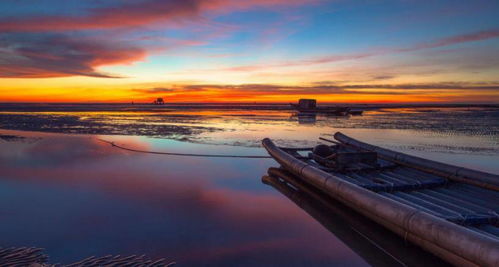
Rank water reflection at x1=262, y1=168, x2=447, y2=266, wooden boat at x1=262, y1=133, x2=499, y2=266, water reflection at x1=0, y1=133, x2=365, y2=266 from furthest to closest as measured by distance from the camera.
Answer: water reflection at x1=0, y1=133, x2=365, y2=266 → water reflection at x1=262, y1=168, x2=447, y2=266 → wooden boat at x1=262, y1=133, x2=499, y2=266

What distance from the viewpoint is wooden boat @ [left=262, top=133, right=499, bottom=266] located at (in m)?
4.04

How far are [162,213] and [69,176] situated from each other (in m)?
5.09

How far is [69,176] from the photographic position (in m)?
10.7

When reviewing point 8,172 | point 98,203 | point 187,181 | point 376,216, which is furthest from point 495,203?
point 8,172

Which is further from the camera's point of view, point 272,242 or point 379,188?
point 379,188

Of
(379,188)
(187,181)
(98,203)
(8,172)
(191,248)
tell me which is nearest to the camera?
(191,248)

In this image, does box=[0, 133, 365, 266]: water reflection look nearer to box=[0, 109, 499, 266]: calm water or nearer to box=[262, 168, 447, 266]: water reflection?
box=[0, 109, 499, 266]: calm water

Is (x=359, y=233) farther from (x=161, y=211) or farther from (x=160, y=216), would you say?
(x=161, y=211)

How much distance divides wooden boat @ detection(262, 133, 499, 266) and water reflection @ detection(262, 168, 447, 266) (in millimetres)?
511

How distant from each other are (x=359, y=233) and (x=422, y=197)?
1.64 metres

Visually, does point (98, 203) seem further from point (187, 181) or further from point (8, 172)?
point (8, 172)

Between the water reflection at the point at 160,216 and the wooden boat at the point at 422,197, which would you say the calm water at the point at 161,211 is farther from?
the wooden boat at the point at 422,197

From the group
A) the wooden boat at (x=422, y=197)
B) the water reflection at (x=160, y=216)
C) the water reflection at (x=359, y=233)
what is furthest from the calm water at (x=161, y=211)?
the wooden boat at (x=422, y=197)

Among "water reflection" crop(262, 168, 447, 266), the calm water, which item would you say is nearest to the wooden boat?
"water reflection" crop(262, 168, 447, 266)
